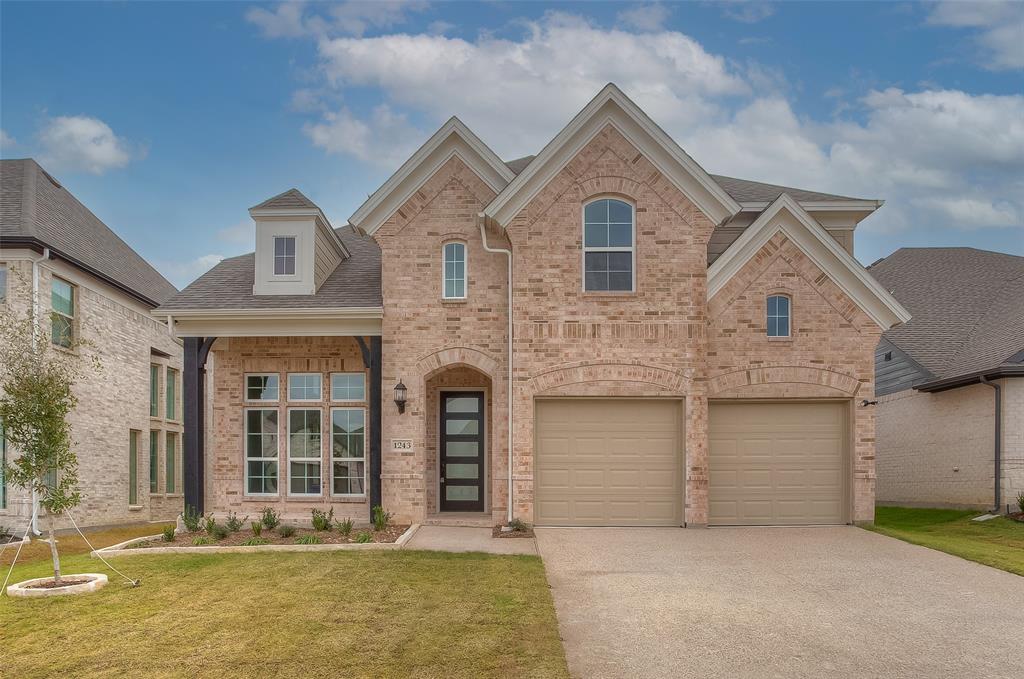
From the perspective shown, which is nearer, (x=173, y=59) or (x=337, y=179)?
(x=173, y=59)

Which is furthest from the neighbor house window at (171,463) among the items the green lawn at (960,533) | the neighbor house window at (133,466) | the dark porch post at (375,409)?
the green lawn at (960,533)

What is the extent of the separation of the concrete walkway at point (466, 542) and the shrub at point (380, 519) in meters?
0.63

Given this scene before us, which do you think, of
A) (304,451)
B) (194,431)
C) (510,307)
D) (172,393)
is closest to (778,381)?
(510,307)

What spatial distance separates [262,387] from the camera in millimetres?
15867

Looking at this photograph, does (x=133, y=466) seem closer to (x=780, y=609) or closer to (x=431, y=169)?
(x=431, y=169)

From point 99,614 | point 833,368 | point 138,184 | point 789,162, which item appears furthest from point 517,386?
point 789,162

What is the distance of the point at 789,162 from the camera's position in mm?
43406

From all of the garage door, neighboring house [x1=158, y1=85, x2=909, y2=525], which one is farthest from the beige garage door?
the garage door

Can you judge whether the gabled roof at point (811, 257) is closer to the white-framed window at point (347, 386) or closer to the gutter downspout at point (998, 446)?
the gutter downspout at point (998, 446)

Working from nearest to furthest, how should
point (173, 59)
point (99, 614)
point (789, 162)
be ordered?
point (99, 614), point (173, 59), point (789, 162)

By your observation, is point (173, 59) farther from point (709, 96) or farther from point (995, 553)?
point (995, 553)

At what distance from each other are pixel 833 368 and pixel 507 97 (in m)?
11.0

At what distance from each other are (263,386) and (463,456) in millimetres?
4184

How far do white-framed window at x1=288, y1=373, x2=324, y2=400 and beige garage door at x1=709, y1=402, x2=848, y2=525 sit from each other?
7.58 m
